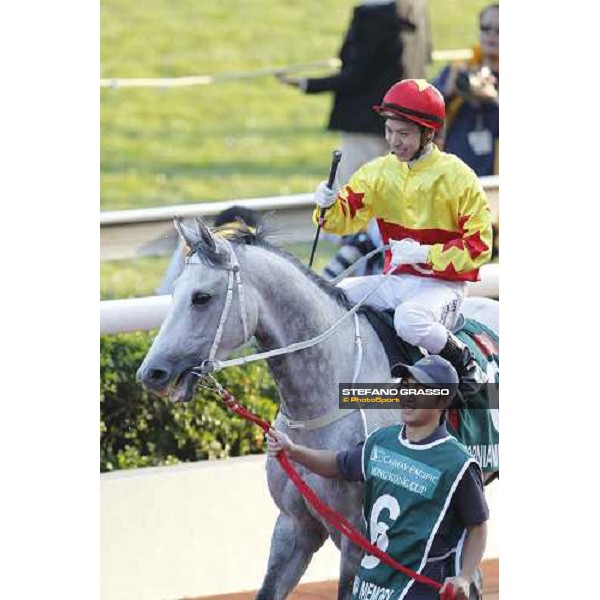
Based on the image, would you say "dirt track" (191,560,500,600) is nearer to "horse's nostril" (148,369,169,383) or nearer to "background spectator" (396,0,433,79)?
"horse's nostril" (148,369,169,383)

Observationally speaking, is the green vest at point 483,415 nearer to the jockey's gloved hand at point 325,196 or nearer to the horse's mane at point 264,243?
the horse's mane at point 264,243

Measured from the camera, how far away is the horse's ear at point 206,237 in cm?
616

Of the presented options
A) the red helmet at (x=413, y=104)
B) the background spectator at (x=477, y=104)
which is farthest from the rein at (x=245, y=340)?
the background spectator at (x=477, y=104)

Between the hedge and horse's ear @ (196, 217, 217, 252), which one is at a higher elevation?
horse's ear @ (196, 217, 217, 252)

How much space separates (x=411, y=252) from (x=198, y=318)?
2.58 feet

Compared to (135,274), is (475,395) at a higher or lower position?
higher

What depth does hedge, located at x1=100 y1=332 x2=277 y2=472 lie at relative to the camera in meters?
8.07

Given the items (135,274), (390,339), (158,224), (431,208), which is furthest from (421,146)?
(135,274)

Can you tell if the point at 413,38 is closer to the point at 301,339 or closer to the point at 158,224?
the point at 158,224

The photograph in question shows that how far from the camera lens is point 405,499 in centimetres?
603

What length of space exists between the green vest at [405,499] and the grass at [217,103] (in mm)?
Answer: 8638

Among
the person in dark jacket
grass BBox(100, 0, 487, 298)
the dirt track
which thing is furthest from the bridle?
grass BBox(100, 0, 487, 298)
